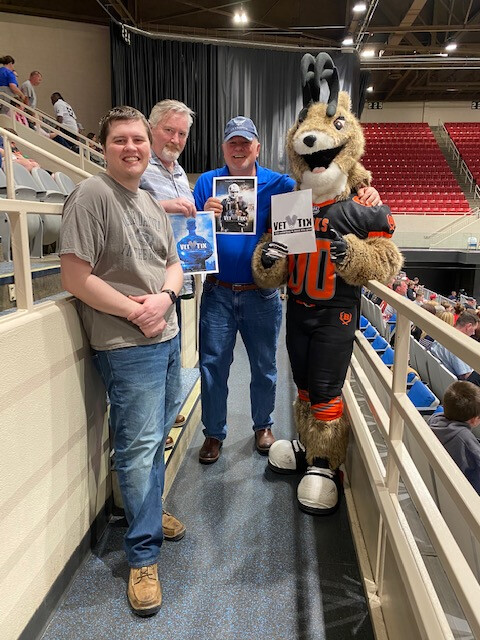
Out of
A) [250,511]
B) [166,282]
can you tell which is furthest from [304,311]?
[250,511]

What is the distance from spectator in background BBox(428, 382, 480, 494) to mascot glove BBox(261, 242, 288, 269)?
0.86m

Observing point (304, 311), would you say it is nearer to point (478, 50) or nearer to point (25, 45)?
point (25, 45)

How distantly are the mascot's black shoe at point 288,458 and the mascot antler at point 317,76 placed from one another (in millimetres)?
1476

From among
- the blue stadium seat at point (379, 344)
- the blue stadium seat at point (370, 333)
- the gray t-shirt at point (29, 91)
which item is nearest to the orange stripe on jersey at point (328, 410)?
the blue stadium seat at point (379, 344)

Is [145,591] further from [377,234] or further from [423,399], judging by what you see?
[423,399]

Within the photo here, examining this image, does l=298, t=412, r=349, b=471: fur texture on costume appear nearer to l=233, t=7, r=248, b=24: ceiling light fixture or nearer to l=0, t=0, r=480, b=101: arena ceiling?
l=0, t=0, r=480, b=101: arena ceiling

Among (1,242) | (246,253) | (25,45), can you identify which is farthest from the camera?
(25,45)

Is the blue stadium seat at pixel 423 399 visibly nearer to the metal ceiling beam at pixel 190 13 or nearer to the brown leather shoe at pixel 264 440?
the brown leather shoe at pixel 264 440

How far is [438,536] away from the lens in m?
0.96

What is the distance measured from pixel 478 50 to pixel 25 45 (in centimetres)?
969

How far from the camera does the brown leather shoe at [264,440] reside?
93.1 inches

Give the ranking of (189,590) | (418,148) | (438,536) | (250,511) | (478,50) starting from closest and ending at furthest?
(438,536), (189,590), (250,511), (478,50), (418,148)

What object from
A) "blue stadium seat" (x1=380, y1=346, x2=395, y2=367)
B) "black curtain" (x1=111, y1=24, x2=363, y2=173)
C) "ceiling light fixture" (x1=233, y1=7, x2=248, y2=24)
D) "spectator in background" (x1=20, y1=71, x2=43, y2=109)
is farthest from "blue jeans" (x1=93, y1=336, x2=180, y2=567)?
"ceiling light fixture" (x1=233, y1=7, x2=248, y2=24)

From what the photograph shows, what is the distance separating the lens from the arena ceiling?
368 inches
